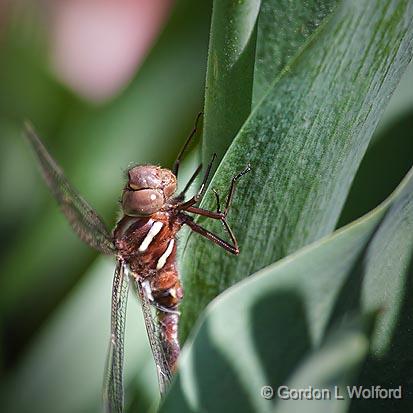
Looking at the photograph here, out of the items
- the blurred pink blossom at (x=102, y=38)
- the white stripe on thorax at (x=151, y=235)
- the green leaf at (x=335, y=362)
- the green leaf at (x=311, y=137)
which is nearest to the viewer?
the green leaf at (x=335, y=362)

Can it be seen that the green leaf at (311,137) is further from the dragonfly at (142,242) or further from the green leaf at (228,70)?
the dragonfly at (142,242)

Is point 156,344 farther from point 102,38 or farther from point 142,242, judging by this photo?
point 102,38

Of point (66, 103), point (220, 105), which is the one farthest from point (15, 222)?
point (220, 105)

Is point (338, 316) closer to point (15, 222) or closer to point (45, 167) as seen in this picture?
point (45, 167)

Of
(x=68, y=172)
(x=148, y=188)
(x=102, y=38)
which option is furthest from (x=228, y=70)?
(x=102, y=38)

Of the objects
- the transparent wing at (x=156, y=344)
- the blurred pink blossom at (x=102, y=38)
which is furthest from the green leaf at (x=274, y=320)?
the blurred pink blossom at (x=102, y=38)

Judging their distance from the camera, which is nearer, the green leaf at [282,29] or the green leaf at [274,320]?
the green leaf at [274,320]
